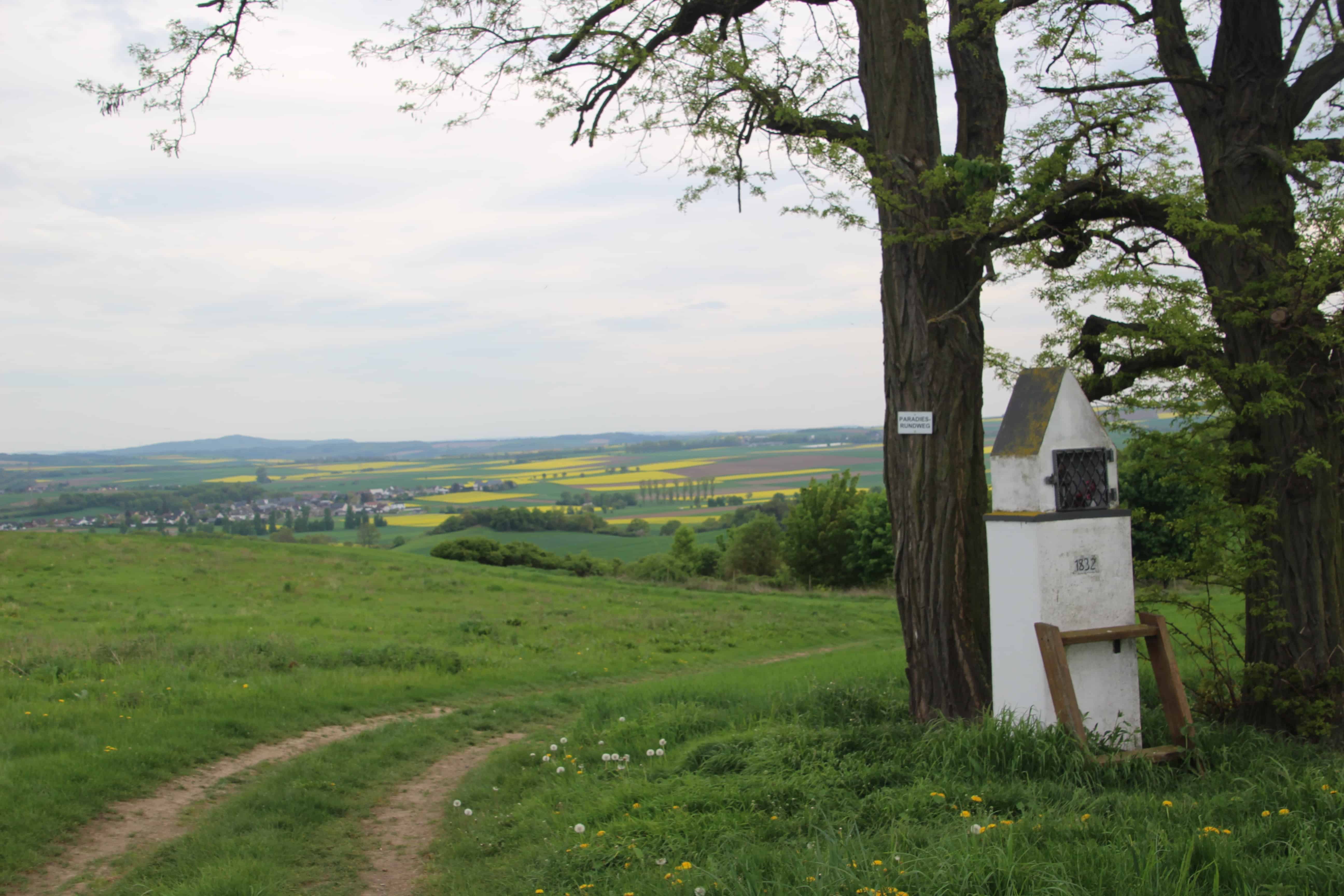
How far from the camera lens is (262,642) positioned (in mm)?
14719

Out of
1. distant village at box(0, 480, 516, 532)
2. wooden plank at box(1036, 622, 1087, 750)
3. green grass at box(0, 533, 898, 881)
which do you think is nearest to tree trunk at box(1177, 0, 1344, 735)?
wooden plank at box(1036, 622, 1087, 750)

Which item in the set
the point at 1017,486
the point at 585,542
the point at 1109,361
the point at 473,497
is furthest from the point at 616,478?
the point at 1017,486

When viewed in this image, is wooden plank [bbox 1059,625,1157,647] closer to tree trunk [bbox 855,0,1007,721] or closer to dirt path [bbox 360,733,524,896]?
tree trunk [bbox 855,0,1007,721]

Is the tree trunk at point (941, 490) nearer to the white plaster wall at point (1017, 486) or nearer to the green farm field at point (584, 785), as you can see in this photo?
the green farm field at point (584, 785)

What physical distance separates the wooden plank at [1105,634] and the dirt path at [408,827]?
16.0ft

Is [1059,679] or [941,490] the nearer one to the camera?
[1059,679]

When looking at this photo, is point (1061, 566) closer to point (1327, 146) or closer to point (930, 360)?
point (930, 360)

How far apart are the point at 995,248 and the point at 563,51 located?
5.23 m

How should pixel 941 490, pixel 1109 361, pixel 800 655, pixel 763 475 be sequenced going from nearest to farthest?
pixel 941 490
pixel 1109 361
pixel 800 655
pixel 763 475

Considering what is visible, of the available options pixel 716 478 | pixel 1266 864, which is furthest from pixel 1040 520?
pixel 716 478

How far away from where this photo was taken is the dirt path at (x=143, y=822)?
631 centimetres

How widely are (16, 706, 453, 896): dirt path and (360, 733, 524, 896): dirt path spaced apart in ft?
4.86

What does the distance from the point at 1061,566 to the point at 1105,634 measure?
590 millimetres

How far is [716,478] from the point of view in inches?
4067
